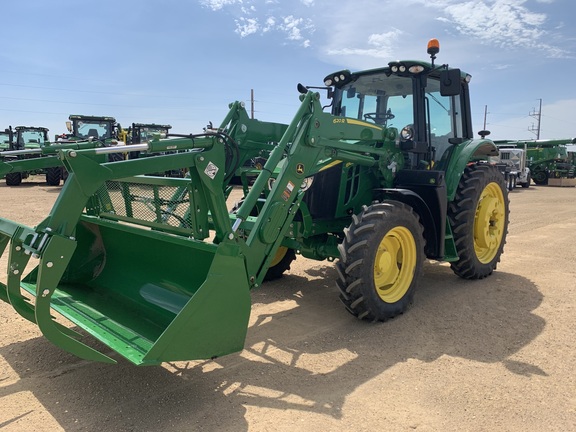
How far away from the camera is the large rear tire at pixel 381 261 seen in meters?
4.10

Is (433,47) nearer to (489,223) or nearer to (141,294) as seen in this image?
(489,223)

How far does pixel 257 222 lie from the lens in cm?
367

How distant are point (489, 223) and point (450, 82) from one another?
2.31 metres

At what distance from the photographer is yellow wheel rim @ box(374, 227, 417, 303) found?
4457 millimetres

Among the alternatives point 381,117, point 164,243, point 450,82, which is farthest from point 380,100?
point 164,243

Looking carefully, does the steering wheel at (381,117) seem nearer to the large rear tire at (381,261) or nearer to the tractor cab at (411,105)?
the tractor cab at (411,105)

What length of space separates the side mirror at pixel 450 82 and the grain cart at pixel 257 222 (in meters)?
0.01

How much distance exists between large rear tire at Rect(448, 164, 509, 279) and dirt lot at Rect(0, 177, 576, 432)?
0.58 meters

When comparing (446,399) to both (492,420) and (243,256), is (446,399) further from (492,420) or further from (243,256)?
(243,256)

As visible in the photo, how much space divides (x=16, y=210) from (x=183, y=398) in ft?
35.4

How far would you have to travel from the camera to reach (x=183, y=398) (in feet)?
10.2

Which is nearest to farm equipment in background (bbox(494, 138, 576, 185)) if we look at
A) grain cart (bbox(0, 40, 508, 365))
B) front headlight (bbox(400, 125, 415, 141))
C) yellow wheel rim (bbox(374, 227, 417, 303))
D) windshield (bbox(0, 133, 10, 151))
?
grain cart (bbox(0, 40, 508, 365))

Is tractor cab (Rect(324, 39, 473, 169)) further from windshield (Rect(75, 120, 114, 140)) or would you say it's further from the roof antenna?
windshield (Rect(75, 120, 114, 140))

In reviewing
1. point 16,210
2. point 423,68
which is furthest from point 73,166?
point 16,210
